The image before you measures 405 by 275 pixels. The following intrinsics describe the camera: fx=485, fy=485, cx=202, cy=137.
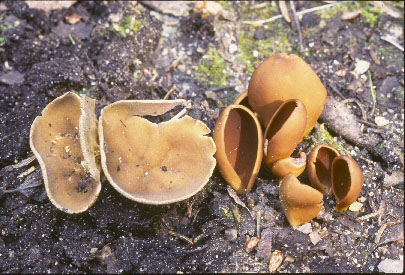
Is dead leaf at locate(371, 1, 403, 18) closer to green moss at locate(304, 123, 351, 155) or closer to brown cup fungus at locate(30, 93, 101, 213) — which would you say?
green moss at locate(304, 123, 351, 155)

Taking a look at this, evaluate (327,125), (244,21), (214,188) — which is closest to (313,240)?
(214,188)

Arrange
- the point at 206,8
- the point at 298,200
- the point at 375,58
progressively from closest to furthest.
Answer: the point at 298,200, the point at 375,58, the point at 206,8

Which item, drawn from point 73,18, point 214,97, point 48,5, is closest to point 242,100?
point 214,97

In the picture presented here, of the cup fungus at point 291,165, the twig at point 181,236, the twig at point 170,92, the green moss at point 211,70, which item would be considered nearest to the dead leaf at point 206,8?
the green moss at point 211,70

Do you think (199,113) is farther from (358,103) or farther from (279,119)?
(358,103)

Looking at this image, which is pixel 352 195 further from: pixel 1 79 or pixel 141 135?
pixel 1 79

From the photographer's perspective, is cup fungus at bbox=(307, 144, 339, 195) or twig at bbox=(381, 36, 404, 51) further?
twig at bbox=(381, 36, 404, 51)

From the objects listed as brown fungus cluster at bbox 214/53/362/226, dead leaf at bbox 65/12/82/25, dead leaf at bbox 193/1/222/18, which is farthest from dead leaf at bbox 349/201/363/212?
dead leaf at bbox 65/12/82/25

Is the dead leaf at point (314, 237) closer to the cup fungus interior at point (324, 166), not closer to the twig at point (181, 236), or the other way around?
the cup fungus interior at point (324, 166)
